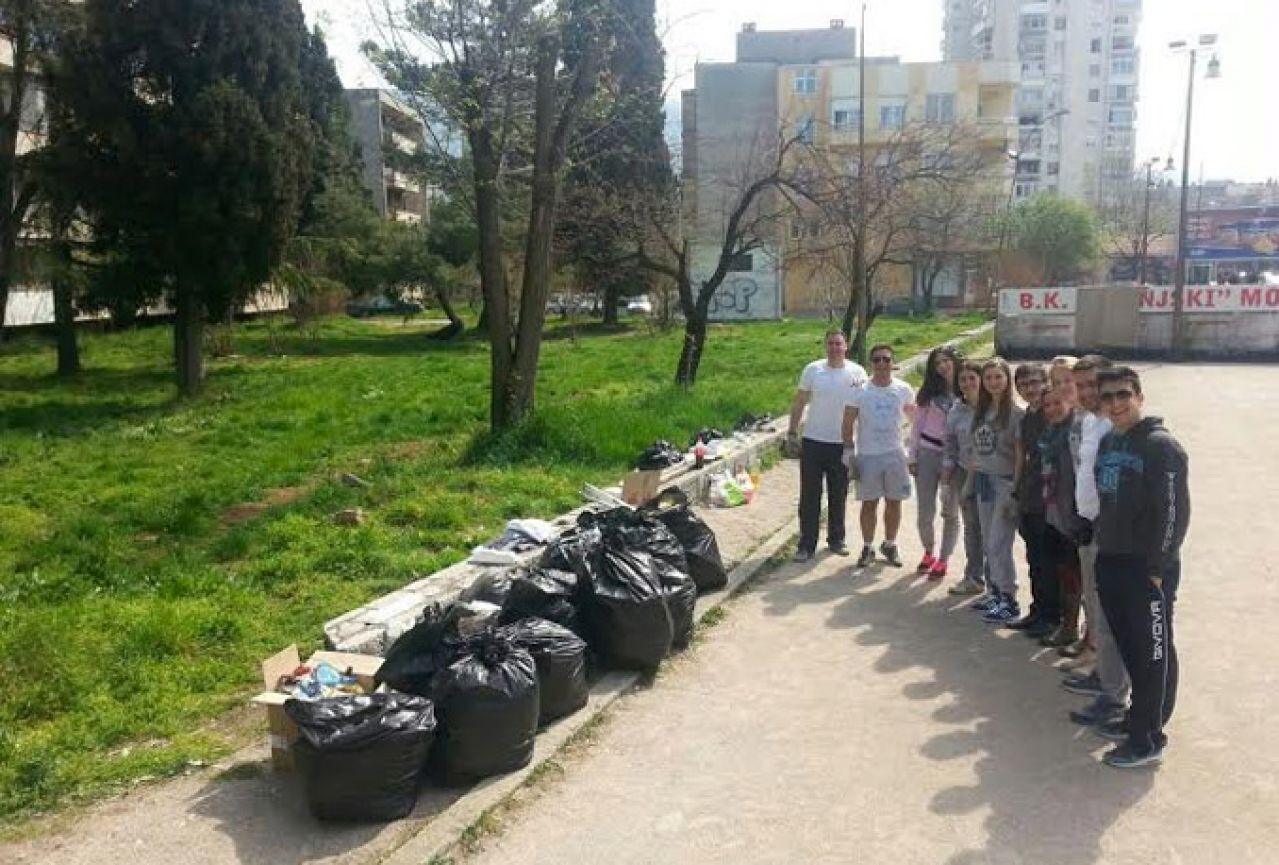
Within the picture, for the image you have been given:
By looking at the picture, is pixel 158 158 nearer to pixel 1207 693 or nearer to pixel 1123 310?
pixel 1207 693

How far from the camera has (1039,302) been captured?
27703 millimetres

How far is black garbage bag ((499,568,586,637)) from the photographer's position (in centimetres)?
551

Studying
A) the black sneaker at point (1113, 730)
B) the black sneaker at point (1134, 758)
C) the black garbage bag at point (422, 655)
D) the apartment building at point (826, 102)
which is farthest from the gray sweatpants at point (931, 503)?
the apartment building at point (826, 102)

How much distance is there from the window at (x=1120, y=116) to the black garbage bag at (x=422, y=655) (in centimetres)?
9839

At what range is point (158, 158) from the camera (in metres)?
19.2

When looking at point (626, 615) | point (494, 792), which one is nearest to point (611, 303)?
point (626, 615)

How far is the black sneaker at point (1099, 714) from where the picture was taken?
16.6ft

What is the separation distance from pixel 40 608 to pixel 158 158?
14.6 m

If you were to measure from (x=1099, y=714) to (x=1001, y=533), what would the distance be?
1.76m

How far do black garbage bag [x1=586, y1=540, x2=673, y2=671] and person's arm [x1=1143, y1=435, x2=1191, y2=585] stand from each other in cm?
244

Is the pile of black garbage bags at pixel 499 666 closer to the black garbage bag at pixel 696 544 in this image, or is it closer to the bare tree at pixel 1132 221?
the black garbage bag at pixel 696 544

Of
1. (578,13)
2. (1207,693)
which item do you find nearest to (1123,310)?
(578,13)

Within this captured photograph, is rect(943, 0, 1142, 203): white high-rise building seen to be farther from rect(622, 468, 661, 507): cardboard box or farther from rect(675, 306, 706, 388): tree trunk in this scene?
rect(622, 468, 661, 507): cardboard box

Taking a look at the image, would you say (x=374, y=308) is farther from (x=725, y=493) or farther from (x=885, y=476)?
(x=885, y=476)
